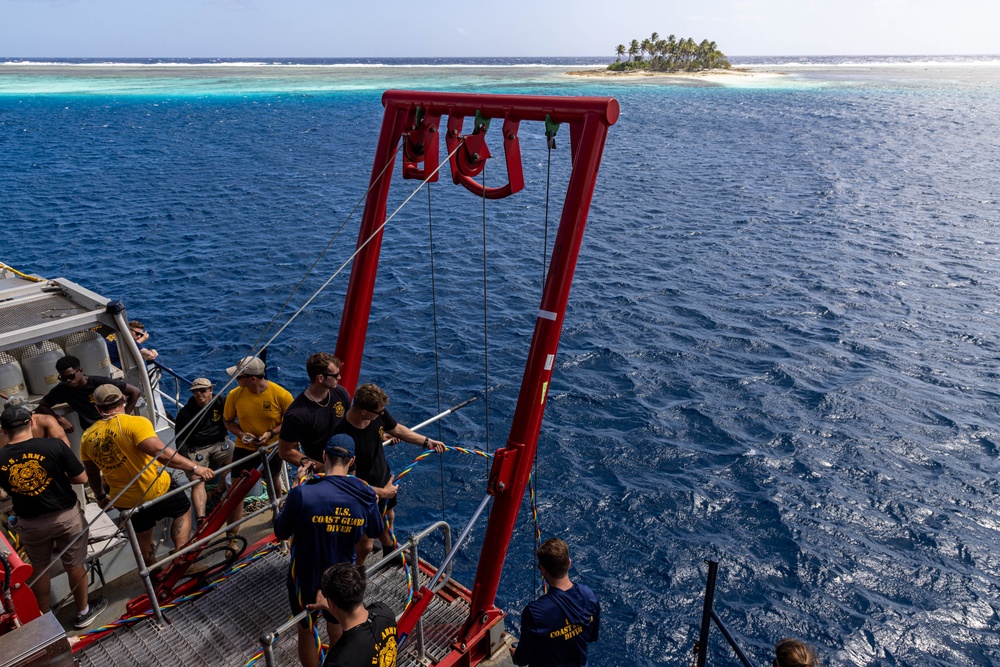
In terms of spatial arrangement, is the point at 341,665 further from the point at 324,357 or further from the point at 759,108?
the point at 759,108

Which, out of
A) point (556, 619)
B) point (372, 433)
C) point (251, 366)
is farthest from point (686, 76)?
point (556, 619)

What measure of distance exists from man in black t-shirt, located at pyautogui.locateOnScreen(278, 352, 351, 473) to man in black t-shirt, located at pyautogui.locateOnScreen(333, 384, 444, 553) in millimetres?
216

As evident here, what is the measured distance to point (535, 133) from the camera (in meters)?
63.7

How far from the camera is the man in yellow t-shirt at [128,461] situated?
616 centimetres

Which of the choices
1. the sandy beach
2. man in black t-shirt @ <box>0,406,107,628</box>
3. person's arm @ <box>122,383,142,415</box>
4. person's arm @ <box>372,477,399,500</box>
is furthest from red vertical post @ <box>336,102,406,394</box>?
the sandy beach

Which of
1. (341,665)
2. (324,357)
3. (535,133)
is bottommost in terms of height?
(535,133)

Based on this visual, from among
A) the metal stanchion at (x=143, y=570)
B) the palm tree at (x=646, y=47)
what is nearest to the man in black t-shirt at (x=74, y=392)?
the metal stanchion at (x=143, y=570)

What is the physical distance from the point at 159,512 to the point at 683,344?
14958 mm

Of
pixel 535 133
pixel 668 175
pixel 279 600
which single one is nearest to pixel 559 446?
pixel 279 600

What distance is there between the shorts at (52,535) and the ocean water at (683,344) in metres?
4.27

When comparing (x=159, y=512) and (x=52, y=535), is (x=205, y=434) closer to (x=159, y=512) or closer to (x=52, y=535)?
(x=159, y=512)

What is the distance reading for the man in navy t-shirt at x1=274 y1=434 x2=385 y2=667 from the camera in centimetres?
499

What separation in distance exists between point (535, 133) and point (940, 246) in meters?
42.2

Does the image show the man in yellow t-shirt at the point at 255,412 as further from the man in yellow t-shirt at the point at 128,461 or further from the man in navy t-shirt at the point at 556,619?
the man in navy t-shirt at the point at 556,619
